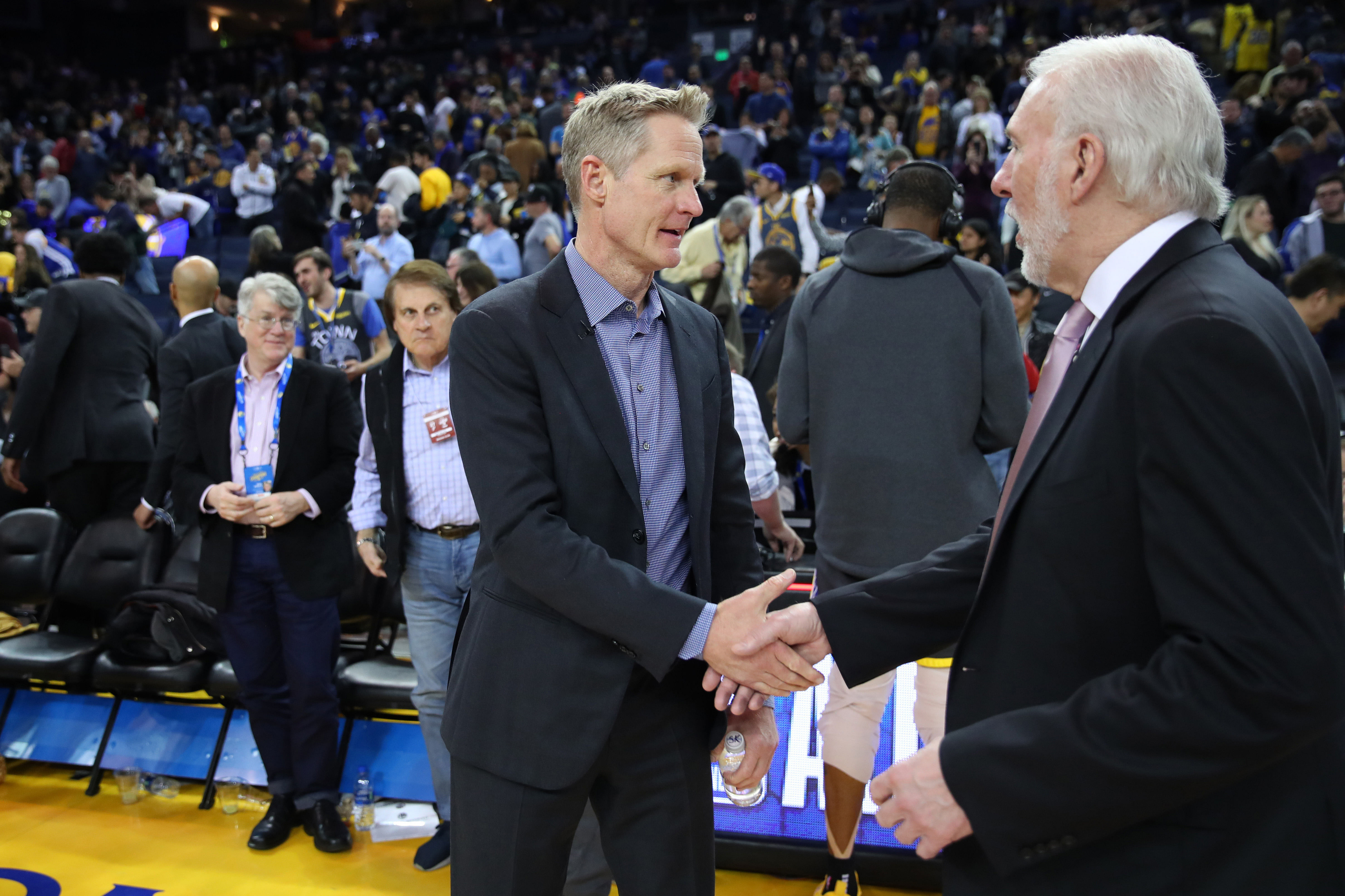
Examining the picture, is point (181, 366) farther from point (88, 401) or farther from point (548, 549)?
point (548, 549)

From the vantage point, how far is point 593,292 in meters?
1.93

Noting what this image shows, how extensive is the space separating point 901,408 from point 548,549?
4.75 ft

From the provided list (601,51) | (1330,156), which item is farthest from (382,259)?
(601,51)

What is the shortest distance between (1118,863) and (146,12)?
34.0 m

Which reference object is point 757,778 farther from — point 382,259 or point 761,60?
point 761,60

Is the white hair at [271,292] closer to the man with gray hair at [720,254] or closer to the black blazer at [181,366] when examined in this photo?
the black blazer at [181,366]

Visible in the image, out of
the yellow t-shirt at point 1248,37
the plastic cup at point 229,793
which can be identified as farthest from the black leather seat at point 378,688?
the yellow t-shirt at point 1248,37

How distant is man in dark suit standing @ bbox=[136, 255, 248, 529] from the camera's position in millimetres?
4270

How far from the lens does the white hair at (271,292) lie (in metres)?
3.69

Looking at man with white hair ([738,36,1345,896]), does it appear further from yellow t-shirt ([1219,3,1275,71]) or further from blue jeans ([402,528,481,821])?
yellow t-shirt ([1219,3,1275,71])

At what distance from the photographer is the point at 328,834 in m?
3.76

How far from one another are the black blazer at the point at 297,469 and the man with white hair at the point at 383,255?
492 centimetres

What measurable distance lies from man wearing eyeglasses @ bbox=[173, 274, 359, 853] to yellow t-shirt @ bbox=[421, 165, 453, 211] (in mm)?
7123

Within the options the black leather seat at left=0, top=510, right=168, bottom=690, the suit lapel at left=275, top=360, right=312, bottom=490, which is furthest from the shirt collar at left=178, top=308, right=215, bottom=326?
the suit lapel at left=275, top=360, right=312, bottom=490
